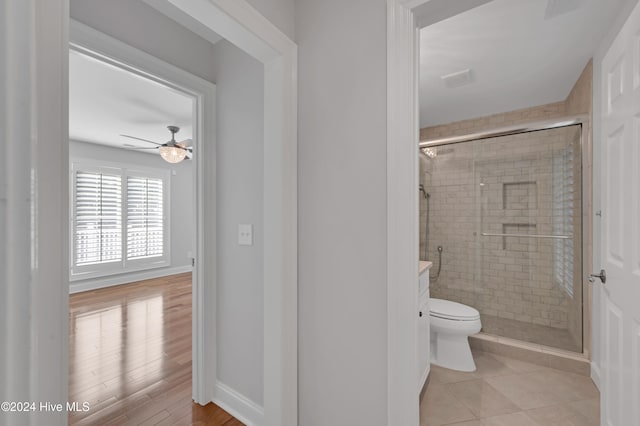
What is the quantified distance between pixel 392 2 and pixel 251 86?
0.92 metres

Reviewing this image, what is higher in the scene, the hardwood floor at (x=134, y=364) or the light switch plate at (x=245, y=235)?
the light switch plate at (x=245, y=235)

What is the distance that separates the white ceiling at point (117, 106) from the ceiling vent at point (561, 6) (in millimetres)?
2479

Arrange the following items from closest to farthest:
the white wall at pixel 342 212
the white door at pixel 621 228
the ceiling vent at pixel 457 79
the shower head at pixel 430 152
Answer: the white door at pixel 621 228
the white wall at pixel 342 212
the ceiling vent at pixel 457 79
the shower head at pixel 430 152

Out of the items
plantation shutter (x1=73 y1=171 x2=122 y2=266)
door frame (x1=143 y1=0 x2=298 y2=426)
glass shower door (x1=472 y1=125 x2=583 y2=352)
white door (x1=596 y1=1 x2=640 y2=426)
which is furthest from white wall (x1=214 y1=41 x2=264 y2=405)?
plantation shutter (x1=73 y1=171 x2=122 y2=266)

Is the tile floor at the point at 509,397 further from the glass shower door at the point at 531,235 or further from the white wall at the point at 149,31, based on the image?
the white wall at the point at 149,31

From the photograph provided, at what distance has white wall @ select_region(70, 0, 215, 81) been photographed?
1.32m

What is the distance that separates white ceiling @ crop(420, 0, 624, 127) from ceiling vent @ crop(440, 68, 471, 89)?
0.04 meters

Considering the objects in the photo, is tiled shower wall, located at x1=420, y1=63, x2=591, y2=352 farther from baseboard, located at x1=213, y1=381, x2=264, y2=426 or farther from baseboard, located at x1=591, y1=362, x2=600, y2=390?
baseboard, located at x1=213, y1=381, x2=264, y2=426

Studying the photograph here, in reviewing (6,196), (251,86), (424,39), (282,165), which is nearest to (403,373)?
(282,165)

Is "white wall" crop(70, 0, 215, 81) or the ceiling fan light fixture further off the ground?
"white wall" crop(70, 0, 215, 81)

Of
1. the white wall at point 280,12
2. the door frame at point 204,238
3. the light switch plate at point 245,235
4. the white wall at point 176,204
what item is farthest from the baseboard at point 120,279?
the white wall at point 280,12

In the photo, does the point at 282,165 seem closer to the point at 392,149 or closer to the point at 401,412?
the point at 392,149

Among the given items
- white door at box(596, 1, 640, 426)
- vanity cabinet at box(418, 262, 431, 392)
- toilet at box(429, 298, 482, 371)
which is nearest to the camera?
white door at box(596, 1, 640, 426)

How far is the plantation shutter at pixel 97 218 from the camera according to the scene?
15.3 ft
